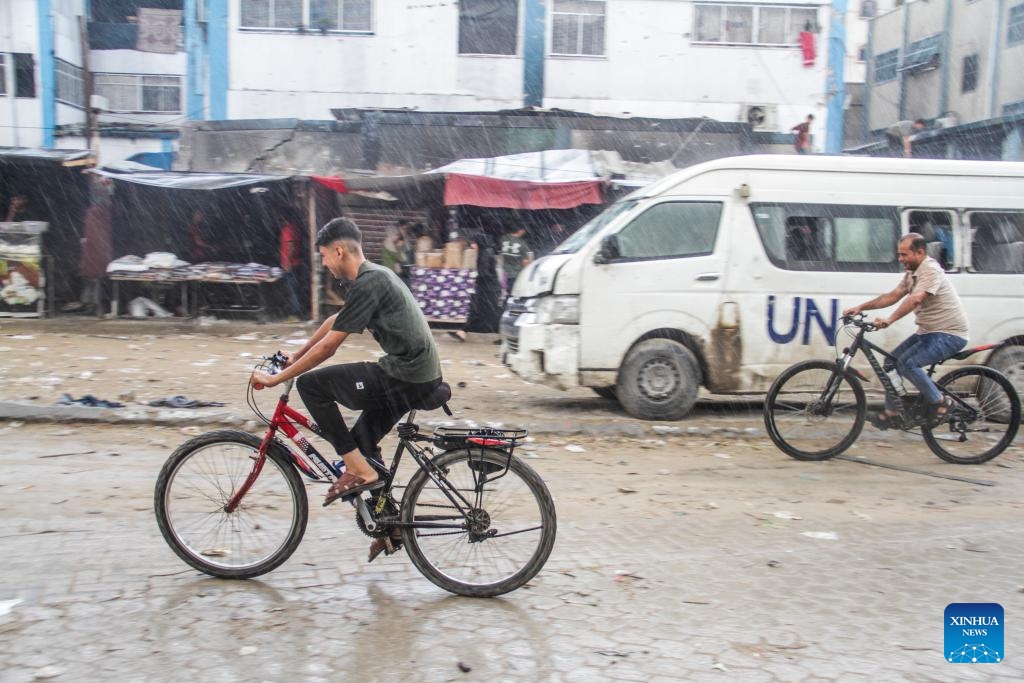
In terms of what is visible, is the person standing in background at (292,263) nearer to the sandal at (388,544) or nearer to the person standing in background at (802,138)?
the person standing in background at (802,138)

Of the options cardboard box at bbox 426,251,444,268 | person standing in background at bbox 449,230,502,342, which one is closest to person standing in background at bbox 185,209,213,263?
cardboard box at bbox 426,251,444,268

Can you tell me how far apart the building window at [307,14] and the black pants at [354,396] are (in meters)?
16.5

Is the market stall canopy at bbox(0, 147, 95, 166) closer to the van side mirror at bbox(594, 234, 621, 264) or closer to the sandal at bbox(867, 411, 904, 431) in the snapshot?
the van side mirror at bbox(594, 234, 621, 264)

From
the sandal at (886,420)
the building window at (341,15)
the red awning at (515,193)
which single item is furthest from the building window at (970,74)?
the sandal at (886,420)

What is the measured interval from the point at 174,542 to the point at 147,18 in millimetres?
26095

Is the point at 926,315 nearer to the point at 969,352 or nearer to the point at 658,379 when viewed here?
the point at 969,352

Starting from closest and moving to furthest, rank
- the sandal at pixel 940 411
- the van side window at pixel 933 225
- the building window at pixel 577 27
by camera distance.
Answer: the sandal at pixel 940 411, the van side window at pixel 933 225, the building window at pixel 577 27

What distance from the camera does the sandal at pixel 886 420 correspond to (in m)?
6.73

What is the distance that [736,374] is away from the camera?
315 inches

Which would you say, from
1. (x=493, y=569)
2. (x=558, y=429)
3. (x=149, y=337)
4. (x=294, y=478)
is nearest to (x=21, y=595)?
(x=294, y=478)

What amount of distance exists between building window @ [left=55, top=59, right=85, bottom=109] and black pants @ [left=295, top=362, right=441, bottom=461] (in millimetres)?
24458

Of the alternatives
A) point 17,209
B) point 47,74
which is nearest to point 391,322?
point 17,209

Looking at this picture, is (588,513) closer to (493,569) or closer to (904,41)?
(493,569)

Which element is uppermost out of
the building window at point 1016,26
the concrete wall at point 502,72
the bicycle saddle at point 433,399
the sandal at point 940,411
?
the building window at point 1016,26
